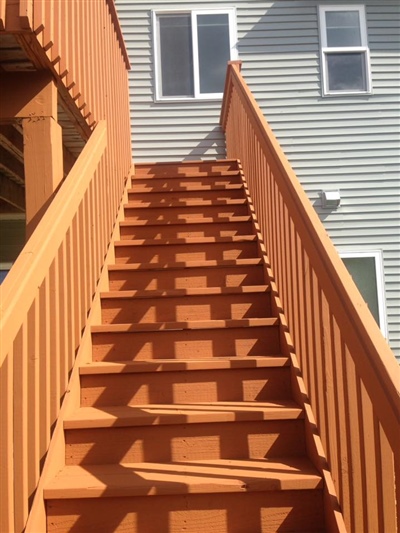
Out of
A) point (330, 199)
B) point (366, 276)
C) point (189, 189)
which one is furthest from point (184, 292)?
point (366, 276)

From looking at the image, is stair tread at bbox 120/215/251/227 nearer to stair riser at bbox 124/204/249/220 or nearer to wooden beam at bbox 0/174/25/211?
stair riser at bbox 124/204/249/220

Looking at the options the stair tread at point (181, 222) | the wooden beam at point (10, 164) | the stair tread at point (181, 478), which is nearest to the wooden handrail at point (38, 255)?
the stair tread at point (181, 478)

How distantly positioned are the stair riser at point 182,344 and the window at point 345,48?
16.7ft

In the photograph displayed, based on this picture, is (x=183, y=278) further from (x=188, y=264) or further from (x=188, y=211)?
(x=188, y=211)

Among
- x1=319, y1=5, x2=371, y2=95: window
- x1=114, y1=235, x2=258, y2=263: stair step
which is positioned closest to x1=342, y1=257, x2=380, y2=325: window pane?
x1=319, y1=5, x2=371, y2=95: window

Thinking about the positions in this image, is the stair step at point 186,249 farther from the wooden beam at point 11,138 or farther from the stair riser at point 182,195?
the wooden beam at point 11,138

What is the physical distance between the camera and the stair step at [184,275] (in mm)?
3900

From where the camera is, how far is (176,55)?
24.9ft

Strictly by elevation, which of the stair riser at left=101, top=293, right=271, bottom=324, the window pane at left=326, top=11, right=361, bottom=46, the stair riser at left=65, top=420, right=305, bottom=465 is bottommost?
the stair riser at left=65, top=420, right=305, bottom=465

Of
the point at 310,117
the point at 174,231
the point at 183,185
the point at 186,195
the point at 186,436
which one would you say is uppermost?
the point at 310,117

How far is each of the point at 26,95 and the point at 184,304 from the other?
151 centimetres

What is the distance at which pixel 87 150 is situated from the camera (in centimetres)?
343

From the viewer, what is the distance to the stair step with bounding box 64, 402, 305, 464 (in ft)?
8.70

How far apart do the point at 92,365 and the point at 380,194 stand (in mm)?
5200
